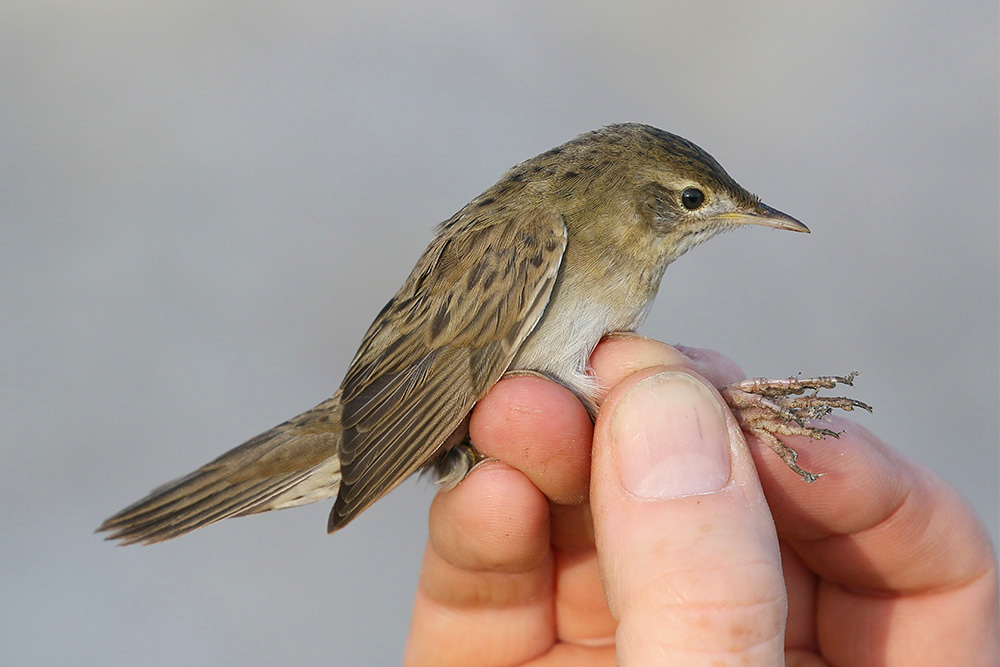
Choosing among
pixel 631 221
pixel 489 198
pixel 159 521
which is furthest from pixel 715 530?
pixel 159 521

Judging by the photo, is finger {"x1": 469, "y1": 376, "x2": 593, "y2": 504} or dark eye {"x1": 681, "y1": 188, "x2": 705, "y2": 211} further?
dark eye {"x1": 681, "y1": 188, "x2": 705, "y2": 211}

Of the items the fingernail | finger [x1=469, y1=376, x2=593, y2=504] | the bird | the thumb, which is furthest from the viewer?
the bird

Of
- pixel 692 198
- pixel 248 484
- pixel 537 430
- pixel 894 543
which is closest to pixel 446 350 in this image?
pixel 537 430

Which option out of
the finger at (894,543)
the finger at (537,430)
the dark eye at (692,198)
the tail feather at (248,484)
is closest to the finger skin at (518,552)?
the finger at (537,430)

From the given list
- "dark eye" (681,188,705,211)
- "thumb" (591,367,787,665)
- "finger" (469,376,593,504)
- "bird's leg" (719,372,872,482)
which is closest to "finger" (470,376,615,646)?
"finger" (469,376,593,504)

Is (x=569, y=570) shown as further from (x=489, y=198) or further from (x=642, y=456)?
(x=489, y=198)

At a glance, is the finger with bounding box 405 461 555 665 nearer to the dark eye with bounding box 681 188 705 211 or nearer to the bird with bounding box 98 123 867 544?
the bird with bounding box 98 123 867 544

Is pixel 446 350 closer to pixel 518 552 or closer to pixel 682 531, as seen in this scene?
pixel 518 552

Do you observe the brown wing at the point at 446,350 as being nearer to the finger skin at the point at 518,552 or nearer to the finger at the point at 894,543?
the finger skin at the point at 518,552
